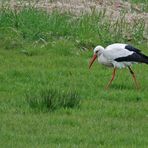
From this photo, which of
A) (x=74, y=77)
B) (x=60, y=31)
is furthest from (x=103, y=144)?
(x=60, y=31)

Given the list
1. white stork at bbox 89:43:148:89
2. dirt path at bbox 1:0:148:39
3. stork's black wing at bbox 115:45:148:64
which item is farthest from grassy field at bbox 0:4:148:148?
dirt path at bbox 1:0:148:39

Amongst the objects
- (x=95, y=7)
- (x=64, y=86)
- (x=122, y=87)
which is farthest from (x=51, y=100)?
(x=95, y=7)

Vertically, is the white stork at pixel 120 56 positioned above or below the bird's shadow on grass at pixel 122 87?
above

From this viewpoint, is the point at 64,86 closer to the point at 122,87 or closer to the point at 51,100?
the point at 122,87

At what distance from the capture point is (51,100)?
12172 millimetres

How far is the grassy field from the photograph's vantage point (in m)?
10.8

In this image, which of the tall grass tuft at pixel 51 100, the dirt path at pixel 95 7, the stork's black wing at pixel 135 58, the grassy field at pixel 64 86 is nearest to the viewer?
the grassy field at pixel 64 86

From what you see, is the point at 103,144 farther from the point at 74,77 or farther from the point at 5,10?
the point at 5,10

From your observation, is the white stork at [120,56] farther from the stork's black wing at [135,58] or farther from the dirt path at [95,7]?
the dirt path at [95,7]

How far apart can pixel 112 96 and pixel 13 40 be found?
16.4 feet

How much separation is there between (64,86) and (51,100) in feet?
7.66

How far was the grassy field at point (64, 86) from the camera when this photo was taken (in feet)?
35.3

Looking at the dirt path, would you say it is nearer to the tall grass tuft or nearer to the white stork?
the white stork

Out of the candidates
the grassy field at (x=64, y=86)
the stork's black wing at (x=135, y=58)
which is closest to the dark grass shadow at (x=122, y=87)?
the grassy field at (x=64, y=86)
